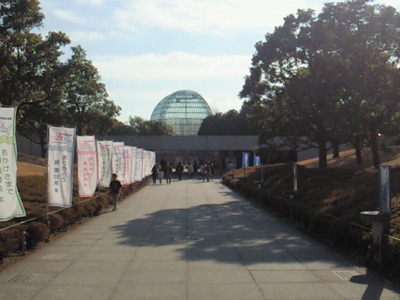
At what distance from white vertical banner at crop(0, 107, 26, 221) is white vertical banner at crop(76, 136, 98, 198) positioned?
24.0 ft

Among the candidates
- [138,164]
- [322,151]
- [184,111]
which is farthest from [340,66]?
[184,111]

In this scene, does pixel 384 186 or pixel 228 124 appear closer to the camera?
pixel 384 186

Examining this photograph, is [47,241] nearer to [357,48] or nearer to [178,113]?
[357,48]

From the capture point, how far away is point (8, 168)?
337 inches

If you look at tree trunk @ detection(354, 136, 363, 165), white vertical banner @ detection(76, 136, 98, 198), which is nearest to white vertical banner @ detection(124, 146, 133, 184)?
white vertical banner @ detection(76, 136, 98, 198)

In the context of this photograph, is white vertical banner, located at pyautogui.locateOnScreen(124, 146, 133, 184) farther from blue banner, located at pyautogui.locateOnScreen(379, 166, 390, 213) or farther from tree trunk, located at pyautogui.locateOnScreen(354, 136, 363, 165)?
blue banner, located at pyautogui.locateOnScreen(379, 166, 390, 213)

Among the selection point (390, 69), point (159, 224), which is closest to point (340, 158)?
point (390, 69)

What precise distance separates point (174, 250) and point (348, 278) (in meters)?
3.79

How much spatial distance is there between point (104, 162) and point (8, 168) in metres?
11.3

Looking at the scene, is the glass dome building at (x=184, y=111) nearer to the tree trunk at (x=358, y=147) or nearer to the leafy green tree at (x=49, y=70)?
the tree trunk at (x=358, y=147)

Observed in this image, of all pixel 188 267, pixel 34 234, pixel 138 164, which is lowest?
pixel 188 267

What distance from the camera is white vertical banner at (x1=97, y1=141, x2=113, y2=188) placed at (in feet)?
63.5

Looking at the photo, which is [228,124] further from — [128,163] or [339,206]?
[339,206]

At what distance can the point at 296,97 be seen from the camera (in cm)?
2516
